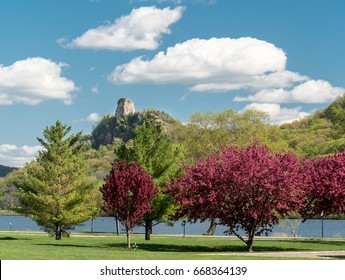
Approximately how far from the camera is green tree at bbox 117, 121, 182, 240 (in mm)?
51406

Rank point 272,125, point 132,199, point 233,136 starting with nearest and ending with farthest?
point 132,199
point 233,136
point 272,125

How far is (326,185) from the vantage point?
4047 centimetres

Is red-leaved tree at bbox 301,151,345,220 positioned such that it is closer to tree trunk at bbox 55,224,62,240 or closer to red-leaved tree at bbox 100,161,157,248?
red-leaved tree at bbox 100,161,157,248

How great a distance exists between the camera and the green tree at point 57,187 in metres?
52.1

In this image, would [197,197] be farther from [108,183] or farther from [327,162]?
[327,162]

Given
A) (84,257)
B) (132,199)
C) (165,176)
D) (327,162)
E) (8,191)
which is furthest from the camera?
(8,191)

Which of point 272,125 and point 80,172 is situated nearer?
point 80,172

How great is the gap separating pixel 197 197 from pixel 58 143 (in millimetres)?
18550

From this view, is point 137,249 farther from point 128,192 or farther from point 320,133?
point 320,133

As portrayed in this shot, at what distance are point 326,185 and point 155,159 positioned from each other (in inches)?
664

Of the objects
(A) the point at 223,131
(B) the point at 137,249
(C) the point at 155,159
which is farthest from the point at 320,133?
(B) the point at 137,249

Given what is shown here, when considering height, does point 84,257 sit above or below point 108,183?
below

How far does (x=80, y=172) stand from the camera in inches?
2117

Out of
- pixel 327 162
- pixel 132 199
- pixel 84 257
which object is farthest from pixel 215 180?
pixel 84 257
